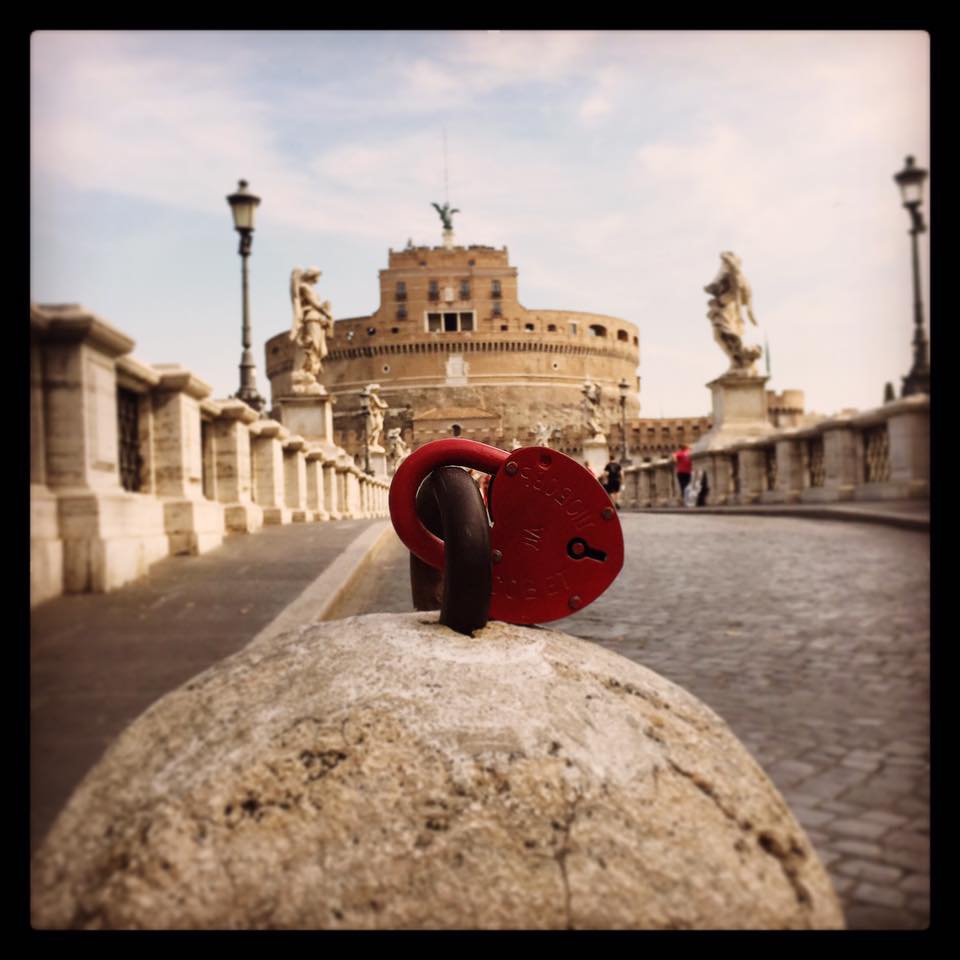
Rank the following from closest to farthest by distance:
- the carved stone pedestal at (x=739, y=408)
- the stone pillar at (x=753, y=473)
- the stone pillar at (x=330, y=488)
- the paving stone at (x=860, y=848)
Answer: the paving stone at (x=860, y=848) < the stone pillar at (x=753, y=473) < the stone pillar at (x=330, y=488) < the carved stone pedestal at (x=739, y=408)

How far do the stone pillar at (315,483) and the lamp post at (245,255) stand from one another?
1234 mm

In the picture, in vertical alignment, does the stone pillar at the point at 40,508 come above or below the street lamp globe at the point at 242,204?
below

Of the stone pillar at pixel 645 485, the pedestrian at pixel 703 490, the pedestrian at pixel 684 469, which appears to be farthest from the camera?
the stone pillar at pixel 645 485

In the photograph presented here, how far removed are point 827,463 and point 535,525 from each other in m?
11.2

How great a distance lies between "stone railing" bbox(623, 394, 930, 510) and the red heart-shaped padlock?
620 centimetres

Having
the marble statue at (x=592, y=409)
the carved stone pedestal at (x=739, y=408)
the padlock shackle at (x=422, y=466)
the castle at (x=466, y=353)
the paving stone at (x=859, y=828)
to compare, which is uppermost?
the castle at (x=466, y=353)

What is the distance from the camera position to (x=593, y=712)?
1.68 metres

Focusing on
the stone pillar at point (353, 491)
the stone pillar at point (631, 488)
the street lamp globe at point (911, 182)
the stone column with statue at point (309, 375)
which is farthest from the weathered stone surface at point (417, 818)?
the stone pillar at point (631, 488)

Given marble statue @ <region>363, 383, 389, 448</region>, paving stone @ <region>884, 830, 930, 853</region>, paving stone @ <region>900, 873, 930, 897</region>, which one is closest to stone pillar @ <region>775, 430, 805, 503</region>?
paving stone @ <region>884, 830, 930, 853</region>

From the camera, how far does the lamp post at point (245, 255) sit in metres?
2.35

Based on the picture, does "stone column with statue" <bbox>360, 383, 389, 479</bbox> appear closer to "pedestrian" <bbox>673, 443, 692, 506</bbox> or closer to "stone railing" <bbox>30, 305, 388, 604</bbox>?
"pedestrian" <bbox>673, 443, 692, 506</bbox>

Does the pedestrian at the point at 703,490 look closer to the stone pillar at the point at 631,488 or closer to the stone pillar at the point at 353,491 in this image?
the stone pillar at the point at 353,491
